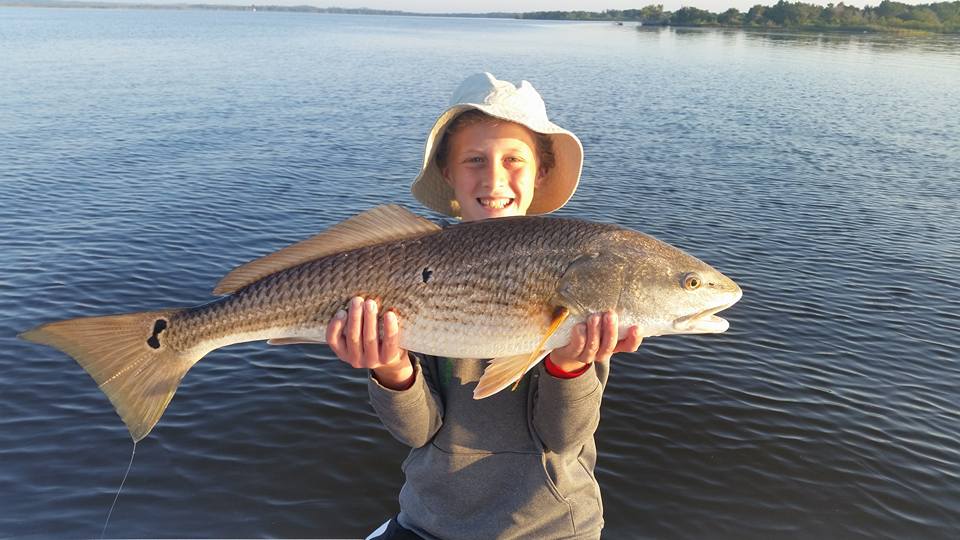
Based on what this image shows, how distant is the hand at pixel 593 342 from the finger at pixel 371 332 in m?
0.84

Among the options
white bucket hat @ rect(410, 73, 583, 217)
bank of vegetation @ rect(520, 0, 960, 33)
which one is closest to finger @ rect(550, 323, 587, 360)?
white bucket hat @ rect(410, 73, 583, 217)

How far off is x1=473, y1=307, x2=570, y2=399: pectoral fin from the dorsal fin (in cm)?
73

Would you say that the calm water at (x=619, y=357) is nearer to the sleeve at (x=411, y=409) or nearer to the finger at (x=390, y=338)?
the sleeve at (x=411, y=409)

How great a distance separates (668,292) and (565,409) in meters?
0.77

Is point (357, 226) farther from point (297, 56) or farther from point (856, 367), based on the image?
point (297, 56)

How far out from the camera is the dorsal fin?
349 cm

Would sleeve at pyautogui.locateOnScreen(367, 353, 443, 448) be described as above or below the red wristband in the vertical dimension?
below

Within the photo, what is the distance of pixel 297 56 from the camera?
6200 centimetres

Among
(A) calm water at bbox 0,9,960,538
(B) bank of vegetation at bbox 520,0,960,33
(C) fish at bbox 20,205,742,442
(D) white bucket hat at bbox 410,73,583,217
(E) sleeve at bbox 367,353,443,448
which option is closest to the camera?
(C) fish at bbox 20,205,742,442

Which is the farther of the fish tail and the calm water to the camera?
the calm water

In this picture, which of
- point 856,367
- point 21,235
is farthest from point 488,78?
point 21,235

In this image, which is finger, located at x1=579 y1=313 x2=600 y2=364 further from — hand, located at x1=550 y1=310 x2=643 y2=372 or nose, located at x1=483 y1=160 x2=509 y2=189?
nose, located at x1=483 y1=160 x2=509 y2=189

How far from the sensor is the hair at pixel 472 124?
13.3 feet

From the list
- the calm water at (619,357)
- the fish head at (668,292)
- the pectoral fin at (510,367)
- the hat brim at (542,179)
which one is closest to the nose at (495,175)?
the hat brim at (542,179)
